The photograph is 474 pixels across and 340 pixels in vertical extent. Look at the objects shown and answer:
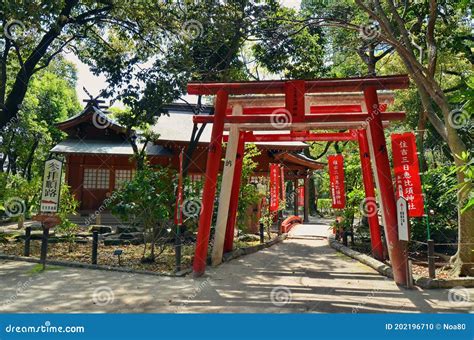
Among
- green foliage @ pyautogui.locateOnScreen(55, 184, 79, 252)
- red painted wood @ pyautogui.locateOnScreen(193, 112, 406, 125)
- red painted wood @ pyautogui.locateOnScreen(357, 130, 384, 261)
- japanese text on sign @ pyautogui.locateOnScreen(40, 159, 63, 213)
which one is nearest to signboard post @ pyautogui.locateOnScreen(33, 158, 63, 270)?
japanese text on sign @ pyautogui.locateOnScreen(40, 159, 63, 213)

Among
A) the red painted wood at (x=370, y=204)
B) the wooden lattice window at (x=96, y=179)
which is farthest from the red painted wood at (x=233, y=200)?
the wooden lattice window at (x=96, y=179)

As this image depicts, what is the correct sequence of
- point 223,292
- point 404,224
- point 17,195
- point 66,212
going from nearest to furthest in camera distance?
point 223,292, point 404,224, point 66,212, point 17,195

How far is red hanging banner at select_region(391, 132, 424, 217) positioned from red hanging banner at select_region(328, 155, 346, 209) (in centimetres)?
488

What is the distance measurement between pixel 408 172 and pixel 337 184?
5188mm

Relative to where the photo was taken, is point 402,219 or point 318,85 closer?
point 402,219

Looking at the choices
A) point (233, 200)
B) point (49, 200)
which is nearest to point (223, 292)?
point (233, 200)

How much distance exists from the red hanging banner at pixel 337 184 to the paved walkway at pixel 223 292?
4.48 metres

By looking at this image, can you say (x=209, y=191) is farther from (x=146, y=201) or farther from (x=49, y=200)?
(x=49, y=200)

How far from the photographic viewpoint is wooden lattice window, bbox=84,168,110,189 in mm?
20281

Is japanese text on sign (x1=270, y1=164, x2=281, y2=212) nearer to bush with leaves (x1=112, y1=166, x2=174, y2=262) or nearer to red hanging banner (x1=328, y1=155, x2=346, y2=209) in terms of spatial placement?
red hanging banner (x1=328, y1=155, x2=346, y2=209)

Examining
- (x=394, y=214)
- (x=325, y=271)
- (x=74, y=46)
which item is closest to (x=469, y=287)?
(x=394, y=214)

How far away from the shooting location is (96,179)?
66.8 feet

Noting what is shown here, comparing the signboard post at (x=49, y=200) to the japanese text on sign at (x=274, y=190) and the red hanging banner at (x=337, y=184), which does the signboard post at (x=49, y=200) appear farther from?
the red hanging banner at (x=337, y=184)

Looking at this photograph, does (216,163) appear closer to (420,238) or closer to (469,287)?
(469,287)
